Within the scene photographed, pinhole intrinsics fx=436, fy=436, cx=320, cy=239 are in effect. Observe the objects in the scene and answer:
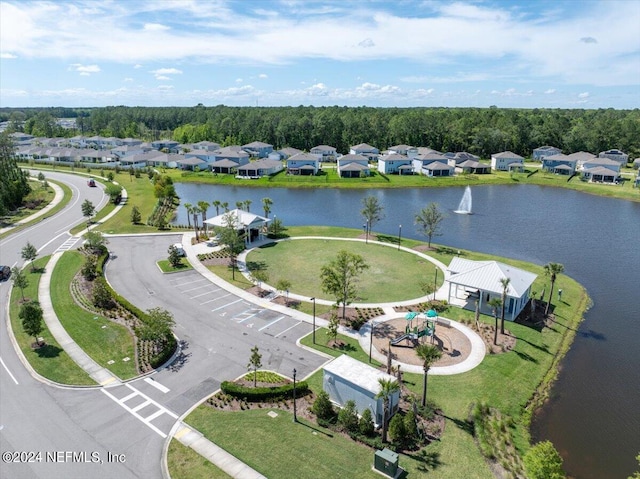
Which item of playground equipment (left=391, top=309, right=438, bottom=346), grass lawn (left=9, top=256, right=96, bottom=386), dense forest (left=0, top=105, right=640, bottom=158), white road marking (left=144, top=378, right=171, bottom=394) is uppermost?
dense forest (left=0, top=105, right=640, bottom=158)

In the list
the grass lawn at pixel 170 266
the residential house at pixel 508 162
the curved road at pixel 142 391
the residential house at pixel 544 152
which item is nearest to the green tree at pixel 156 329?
the curved road at pixel 142 391

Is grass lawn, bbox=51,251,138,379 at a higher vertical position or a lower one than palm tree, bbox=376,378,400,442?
lower

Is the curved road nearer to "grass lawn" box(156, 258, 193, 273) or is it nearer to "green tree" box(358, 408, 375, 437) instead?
"grass lawn" box(156, 258, 193, 273)

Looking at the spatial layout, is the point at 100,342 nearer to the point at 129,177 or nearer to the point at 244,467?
the point at 244,467

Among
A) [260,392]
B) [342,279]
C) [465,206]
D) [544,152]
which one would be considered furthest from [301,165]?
[260,392]

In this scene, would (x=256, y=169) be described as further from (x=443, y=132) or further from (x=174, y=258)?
(x=443, y=132)

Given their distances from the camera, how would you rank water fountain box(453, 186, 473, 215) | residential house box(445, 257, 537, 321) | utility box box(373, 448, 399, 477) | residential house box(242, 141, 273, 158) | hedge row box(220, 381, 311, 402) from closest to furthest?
utility box box(373, 448, 399, 477) → hedge row box(220, 381, 311, 402) → residential house box(445, 257, 537, 321) → water fountain box(453, 186, 473, 215) → residential house box(242, 141, 273, 158)

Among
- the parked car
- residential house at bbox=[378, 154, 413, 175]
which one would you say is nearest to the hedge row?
the parked car
